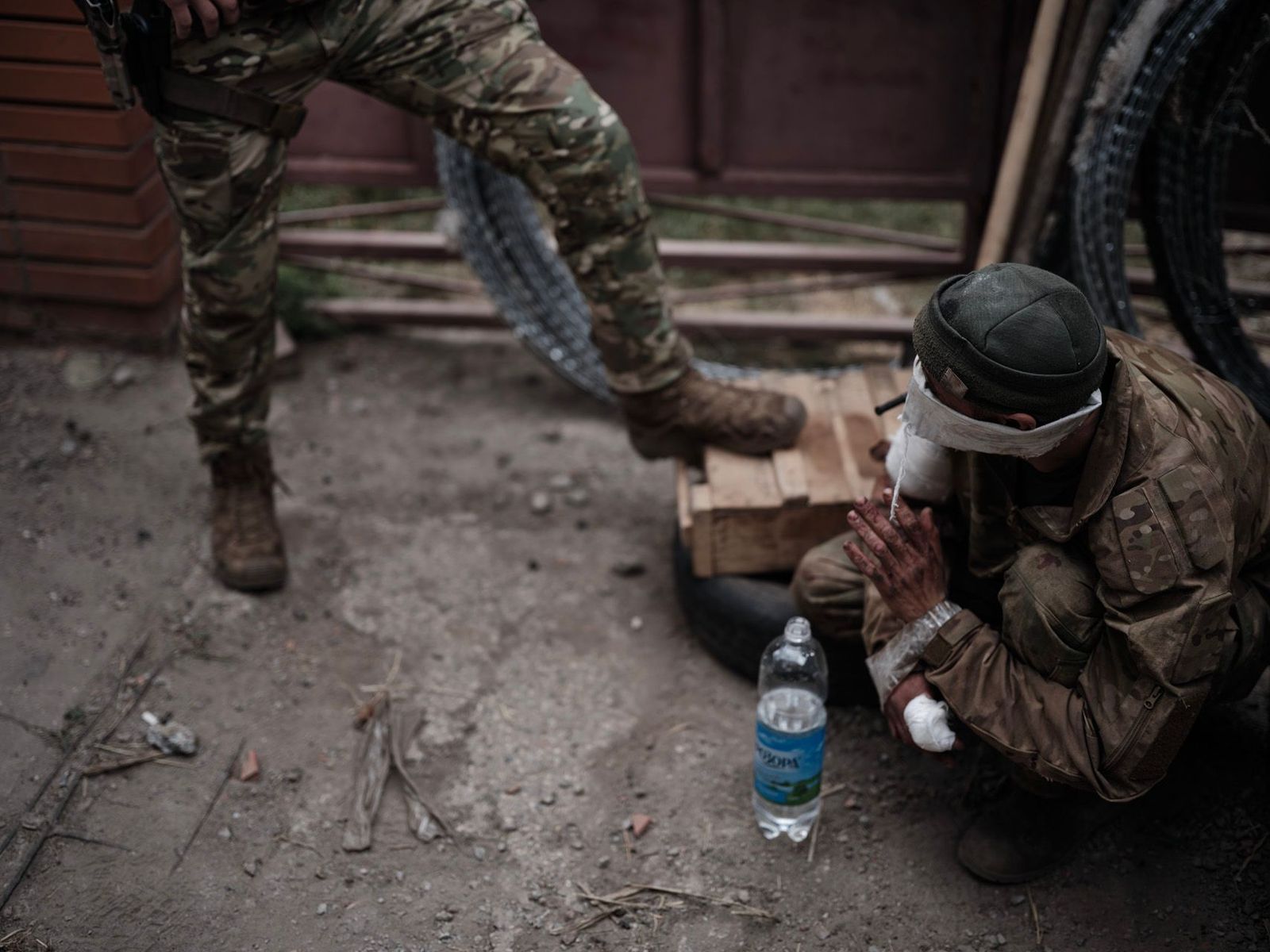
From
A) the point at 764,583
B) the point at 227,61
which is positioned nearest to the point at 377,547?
the point at 764,583

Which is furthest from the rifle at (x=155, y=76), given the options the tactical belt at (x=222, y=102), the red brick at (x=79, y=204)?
the red brick at (x=79, y=204)

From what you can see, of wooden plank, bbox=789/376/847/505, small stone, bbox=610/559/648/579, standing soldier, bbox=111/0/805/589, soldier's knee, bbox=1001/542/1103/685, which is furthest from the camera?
small stone, bbox=610/559/648/579

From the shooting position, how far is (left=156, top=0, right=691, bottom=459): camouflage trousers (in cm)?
283

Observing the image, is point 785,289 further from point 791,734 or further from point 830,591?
point 791,734

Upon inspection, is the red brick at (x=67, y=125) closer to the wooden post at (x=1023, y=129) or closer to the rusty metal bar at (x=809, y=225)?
the rusty metal bar at (x=809, y=225)

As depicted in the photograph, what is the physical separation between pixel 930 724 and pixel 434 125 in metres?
1.93

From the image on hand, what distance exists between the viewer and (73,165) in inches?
157

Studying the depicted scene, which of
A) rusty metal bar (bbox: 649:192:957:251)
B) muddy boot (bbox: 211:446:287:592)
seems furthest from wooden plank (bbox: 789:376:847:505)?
muddy boot (bbox: 211:446:287:592)

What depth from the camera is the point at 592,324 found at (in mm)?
3295

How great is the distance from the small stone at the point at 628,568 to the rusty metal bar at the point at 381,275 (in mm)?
1476

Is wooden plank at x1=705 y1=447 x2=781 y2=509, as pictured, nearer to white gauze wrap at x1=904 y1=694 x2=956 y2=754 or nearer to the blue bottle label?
the blue bottle label

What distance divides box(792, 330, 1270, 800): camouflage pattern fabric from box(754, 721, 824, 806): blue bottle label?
0.35 m

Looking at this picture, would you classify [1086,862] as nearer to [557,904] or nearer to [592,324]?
[557,904]

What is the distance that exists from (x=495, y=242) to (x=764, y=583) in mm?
1824
